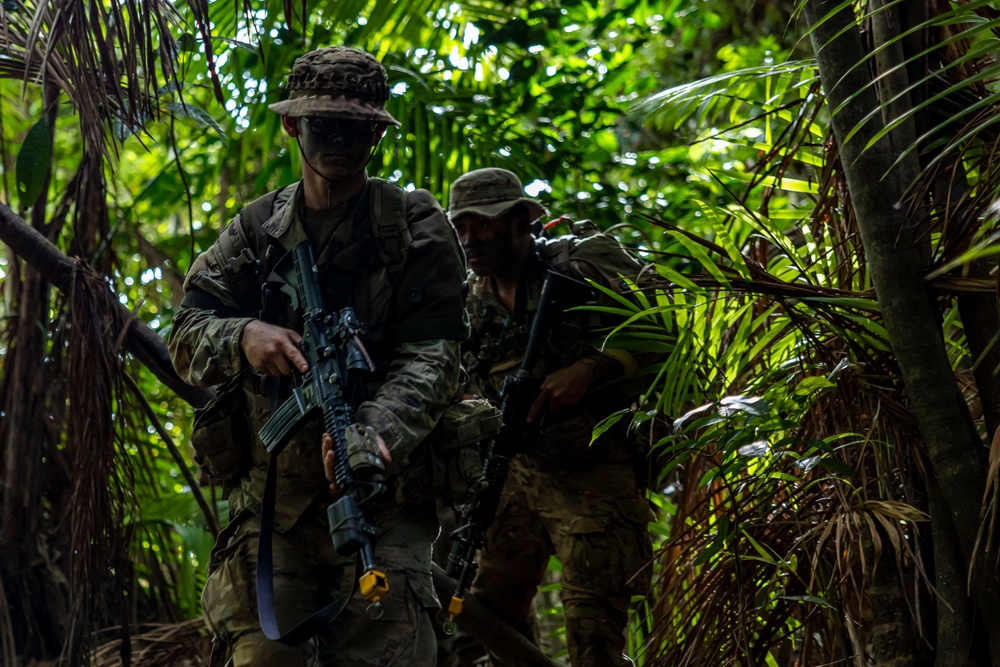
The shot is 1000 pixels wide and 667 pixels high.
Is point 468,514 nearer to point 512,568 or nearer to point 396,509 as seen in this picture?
point 512,568

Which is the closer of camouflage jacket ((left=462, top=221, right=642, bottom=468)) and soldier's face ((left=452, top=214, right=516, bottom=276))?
camouflage jacket ((left=462, top=221, right=642, bottom=468))

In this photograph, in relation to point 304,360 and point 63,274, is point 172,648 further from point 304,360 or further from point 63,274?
point 304,360

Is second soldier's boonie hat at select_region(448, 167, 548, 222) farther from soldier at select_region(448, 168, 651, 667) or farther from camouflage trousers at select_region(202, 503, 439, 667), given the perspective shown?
camouflage trousers at select_region(202, 503, 439, 667)

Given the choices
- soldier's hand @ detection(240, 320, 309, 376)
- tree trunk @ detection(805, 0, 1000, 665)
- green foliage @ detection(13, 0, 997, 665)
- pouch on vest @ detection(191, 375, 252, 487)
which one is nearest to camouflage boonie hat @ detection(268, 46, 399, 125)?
green foliage @ detection(13, 0, 997, 665)

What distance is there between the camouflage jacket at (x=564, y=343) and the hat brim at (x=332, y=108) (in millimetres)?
1400

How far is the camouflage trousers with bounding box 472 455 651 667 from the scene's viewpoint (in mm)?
3854

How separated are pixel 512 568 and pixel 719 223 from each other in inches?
62.9

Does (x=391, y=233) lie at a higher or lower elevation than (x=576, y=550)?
higher

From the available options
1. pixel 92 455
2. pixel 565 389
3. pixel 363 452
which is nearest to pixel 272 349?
pixel 363 452

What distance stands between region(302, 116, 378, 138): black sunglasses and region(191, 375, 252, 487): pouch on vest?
63 centimetres

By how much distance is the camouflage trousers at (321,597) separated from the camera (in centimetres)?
251

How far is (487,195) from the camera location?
4152 millimetres

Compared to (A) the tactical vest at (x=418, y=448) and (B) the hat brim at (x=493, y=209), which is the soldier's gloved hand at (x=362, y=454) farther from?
(B) the hat brim at (x=493, y=209)

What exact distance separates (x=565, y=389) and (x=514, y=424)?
0.22m
